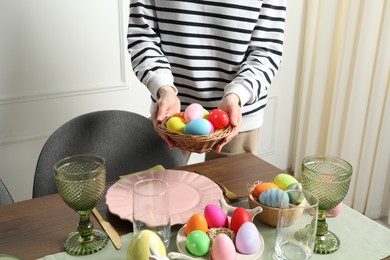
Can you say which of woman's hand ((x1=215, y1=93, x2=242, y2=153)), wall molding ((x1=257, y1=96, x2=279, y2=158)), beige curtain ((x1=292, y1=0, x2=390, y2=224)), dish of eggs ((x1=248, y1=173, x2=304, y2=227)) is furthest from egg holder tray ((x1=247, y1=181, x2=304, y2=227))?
wall molding ((x1=257, y1=96, x2=279, y2=158))

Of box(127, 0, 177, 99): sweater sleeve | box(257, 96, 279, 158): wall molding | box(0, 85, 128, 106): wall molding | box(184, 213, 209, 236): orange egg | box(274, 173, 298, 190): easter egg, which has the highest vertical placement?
box(127, 0, 177, 99): sweater sleeve

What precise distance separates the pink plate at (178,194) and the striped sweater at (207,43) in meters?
0.32

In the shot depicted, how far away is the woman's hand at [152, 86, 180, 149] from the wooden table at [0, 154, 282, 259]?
18cm

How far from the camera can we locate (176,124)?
112 cm

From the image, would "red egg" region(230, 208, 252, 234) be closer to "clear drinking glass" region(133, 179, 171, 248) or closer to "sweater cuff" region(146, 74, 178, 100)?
"clear drinking glass" region(133, 179, 171, 248)

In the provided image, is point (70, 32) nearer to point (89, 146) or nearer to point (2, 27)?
point (2, 27)

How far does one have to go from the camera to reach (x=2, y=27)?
5.76 ft

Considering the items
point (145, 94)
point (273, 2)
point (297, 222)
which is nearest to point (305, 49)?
point (145, 94)

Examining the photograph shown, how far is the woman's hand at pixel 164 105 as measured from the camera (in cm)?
114

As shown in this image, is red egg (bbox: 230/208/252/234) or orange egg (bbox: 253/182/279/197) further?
orange egg (bbox: 253/182/279/197)

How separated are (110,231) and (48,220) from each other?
151 mm

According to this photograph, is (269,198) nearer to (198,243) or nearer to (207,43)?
(198,243)

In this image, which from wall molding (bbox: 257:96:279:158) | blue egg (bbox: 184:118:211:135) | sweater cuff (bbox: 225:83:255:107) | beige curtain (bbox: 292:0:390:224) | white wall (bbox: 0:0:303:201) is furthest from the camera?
wall molding (bbox: 257:96:279:158)

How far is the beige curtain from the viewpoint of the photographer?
205cm
